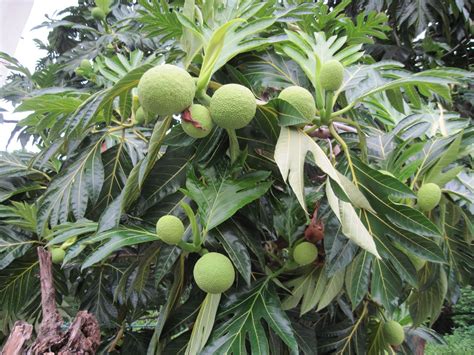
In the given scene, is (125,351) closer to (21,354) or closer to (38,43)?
(21,354)

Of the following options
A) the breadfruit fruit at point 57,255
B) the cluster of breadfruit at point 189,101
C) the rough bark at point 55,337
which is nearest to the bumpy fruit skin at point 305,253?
the cluster of breadfruit at point 189,101

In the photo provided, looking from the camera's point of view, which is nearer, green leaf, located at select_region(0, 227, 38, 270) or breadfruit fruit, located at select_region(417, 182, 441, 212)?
breadfruit fruit, located at select_region(417, 182, 441, 212)

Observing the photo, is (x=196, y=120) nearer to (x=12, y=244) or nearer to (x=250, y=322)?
(x=250, y=322)

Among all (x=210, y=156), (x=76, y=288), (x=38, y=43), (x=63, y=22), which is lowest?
(x=76, y=288)

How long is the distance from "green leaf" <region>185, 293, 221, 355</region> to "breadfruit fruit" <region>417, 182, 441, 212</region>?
0.34 meters

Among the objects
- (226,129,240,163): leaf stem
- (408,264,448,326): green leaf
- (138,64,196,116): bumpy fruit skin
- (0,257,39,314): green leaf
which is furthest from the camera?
(0,257,39,314): green leaf

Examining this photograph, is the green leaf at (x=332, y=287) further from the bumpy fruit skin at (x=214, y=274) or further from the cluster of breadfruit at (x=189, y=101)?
the cluster of breadfruit at (x=189, y=101)

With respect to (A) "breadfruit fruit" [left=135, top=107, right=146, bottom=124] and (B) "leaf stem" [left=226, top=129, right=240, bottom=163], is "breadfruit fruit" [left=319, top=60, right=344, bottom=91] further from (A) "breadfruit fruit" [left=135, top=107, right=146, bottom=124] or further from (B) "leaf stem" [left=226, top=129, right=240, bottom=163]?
(A) "breadfruit fruit" [left=135, top=107, right=146, bottom=124]

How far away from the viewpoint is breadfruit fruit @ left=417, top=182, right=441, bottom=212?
0.65 metres

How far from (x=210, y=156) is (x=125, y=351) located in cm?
53

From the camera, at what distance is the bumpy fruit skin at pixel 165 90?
20.5 inches

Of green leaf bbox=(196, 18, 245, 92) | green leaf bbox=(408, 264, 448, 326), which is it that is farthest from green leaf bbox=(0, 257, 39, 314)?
green leaf bbox=(408, 264, 448, 326)

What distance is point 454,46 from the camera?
7.95 feet

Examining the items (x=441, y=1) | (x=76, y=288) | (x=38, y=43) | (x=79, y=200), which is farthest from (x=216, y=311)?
(x=38, y=43)
